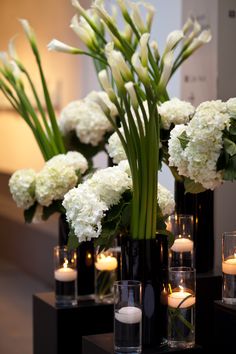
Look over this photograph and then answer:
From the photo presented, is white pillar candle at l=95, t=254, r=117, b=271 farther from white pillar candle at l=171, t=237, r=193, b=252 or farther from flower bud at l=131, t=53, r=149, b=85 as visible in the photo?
flower bud at l=131, t=53, r=149, b=85

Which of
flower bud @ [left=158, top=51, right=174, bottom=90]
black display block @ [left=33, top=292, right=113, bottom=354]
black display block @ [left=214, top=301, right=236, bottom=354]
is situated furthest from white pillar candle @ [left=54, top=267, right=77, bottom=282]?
flower bud @ [left=158, top=51, right=174, bottom=90]

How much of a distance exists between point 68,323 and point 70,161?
588mm

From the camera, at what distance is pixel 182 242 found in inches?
101

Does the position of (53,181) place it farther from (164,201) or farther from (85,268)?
(164,201)

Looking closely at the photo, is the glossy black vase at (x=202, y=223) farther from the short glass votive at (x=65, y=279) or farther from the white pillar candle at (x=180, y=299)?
the white pillar candle at (x=180, y=299)

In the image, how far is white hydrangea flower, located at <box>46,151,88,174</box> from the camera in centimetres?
286

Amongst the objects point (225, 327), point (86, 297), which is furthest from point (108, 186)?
point (86, 297)

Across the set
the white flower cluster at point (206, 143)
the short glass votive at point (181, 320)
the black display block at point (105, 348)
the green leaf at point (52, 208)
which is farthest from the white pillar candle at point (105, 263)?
the white flower cluster at point (206, 143)

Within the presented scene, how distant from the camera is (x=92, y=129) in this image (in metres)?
3.23

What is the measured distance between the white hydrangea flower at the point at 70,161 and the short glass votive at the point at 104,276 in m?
0.33

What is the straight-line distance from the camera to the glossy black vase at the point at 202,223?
278 centimetres

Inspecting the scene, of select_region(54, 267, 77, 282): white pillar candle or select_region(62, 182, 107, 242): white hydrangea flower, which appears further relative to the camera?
select_region(54, 267, 77, 282): white pillar candle

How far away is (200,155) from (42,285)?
372 cm

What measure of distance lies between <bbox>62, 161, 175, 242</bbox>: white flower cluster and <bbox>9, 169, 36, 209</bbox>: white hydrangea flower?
0.67 metres
